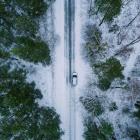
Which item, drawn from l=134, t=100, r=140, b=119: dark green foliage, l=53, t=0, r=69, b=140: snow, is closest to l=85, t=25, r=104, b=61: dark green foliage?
l=53, t=0, r=69, b=140: snow

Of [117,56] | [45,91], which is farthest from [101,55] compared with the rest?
[45,91]

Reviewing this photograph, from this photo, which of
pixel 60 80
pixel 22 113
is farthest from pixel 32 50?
pixel 22 113

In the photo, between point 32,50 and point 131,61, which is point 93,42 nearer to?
point 131,61

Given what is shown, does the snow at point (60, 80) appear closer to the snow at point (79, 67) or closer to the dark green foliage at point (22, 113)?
the dark green foliage at point (22, 113)

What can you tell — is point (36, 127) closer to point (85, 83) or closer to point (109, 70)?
point (85, 83)

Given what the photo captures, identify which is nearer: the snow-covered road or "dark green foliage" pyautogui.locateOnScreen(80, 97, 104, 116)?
the snow-covered road

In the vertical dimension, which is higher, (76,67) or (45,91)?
(76,67)

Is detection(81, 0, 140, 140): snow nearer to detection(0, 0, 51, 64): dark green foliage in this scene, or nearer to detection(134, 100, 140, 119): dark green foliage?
detection(134, 100, 140, 119): dark green foliage

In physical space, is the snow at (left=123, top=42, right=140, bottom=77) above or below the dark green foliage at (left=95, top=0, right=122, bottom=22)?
below
